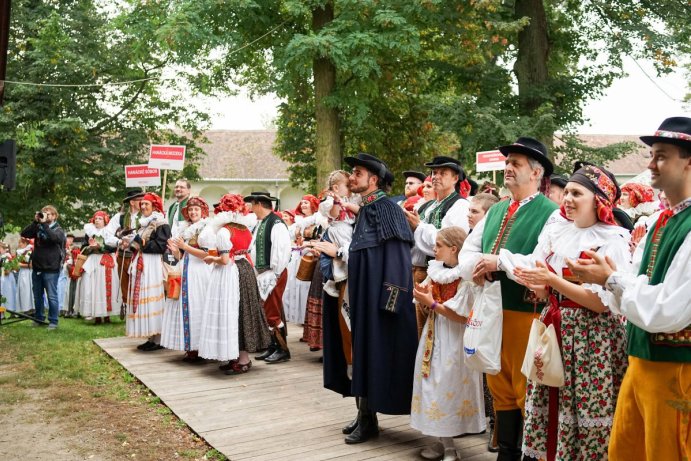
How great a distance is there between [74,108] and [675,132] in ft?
61.7

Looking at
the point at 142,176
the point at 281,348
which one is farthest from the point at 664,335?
the point at 142,176

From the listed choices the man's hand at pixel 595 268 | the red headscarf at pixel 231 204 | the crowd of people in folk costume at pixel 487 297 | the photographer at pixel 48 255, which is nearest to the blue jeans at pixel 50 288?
the photographer at pixel 48 255

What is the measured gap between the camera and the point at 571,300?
3344mm

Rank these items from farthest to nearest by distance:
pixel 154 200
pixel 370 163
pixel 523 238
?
1. pixel 154 200
2. pixel 370 163
3. pixel 523 238

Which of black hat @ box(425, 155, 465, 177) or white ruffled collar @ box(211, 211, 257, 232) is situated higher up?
black hat @ box(425, 155, 465, 177)

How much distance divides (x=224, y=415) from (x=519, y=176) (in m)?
3.31

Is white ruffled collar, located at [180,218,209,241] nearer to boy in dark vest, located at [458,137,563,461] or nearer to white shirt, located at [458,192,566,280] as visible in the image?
white shirt, located at [458,192,566,280]

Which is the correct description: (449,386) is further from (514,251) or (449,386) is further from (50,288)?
(50,288)

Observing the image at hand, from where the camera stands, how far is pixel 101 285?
11961 millimetres

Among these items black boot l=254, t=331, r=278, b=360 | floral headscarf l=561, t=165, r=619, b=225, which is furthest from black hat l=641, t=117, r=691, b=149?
black boot l=254, t=331, r=278, b=360

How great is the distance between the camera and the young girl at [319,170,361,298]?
17.5ft

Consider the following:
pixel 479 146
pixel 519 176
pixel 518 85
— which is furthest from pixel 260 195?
pixel 518 85

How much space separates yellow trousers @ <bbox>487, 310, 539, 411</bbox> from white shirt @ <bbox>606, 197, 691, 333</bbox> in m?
1.28

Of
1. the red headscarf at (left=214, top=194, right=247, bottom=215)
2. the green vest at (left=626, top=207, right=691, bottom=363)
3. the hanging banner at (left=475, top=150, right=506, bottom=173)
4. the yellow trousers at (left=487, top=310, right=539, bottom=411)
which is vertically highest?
the hanging banner at (left=475, top=150, right=506, bottom=173)
